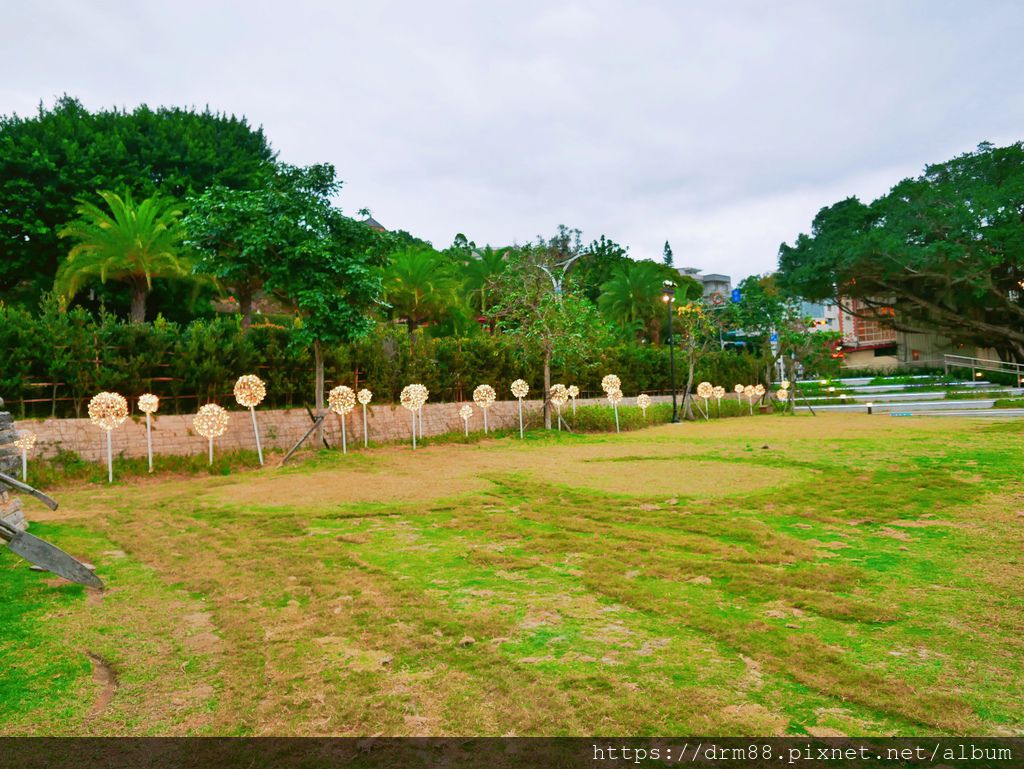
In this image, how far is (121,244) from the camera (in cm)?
2005

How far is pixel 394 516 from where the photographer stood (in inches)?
269

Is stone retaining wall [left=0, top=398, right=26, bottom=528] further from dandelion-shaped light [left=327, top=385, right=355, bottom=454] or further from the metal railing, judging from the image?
the metal railing

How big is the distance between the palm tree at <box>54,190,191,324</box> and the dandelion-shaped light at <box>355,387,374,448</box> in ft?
31.3

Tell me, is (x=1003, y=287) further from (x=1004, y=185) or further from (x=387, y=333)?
(x=387, y=333)

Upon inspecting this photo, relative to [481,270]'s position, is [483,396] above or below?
below

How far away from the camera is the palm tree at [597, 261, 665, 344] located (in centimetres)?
4016

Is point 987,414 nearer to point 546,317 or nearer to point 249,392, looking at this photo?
point 546,317

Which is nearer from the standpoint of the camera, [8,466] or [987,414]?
[8,466]

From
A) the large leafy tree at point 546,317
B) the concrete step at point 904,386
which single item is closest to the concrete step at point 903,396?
the concrete step at point 904,386

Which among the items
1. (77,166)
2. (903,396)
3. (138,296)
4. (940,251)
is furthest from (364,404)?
(940,251)

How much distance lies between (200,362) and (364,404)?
3.63m

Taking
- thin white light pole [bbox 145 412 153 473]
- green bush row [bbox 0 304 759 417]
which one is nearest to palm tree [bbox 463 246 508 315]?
green bush row [bbox 0 304 759 417]

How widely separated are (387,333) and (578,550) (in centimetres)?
1325

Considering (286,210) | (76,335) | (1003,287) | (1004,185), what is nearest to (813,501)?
(286,210)
